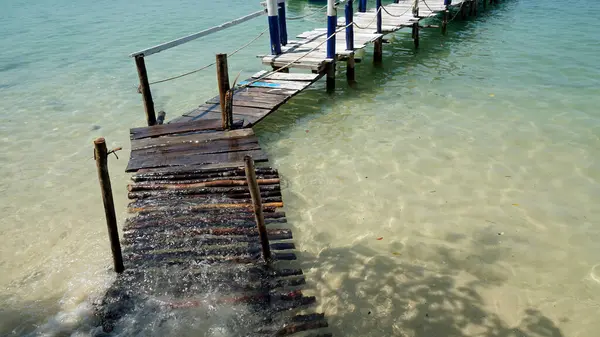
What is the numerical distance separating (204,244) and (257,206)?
3.69 feet

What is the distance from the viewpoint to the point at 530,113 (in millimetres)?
10625

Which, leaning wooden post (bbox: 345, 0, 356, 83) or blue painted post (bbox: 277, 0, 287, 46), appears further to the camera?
blue painted post (bbox: 277, 0, 287, 46)

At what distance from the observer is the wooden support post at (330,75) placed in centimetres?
1205

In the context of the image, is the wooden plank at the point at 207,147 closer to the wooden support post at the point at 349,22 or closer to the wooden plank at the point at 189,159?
the wooden plank at the point at 189,159

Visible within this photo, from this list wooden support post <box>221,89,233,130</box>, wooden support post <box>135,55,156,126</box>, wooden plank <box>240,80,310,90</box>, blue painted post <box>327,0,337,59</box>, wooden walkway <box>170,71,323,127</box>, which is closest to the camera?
wooden support post <box>221,89,233,130</box>

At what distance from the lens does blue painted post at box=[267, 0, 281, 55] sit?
1133 centimetres

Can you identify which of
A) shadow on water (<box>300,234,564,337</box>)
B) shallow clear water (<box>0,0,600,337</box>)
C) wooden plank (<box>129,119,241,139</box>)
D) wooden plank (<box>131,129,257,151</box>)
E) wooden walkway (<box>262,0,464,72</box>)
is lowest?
shadow on water (<box>300,234,564,337</box>)

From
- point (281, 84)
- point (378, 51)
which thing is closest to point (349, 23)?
point (281, 84)

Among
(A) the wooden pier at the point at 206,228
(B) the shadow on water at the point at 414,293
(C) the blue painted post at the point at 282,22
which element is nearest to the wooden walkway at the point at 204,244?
(A) the wooden pier at the point at 206,228

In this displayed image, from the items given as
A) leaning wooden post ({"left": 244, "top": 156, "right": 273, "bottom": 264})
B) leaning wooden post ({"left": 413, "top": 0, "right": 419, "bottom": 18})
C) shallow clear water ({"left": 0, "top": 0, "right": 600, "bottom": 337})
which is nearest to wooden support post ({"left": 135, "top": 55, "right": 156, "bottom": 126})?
shallow clear water ({"left": 0, "top": 0, "right": 600, "bottom": 337})

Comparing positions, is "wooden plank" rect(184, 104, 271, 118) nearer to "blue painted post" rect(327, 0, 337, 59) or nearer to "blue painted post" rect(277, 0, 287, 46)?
"blue painted post" rect(327, 0, 337, 59)

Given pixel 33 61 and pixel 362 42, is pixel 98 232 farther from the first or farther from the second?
pixel 33 61

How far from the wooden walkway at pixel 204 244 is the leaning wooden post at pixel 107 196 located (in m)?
0.23

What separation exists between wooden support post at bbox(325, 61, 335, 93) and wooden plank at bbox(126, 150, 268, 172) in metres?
5.22
